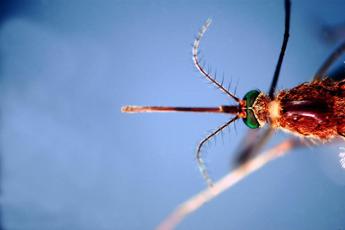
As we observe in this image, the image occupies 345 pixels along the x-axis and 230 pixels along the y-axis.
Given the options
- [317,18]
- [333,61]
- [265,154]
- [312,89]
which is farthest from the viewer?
[317,18]

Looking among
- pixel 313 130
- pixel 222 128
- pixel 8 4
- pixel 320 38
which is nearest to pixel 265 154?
pixel 313 130

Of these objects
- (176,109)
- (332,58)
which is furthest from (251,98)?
(332,58)

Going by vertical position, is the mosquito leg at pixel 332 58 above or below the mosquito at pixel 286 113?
above

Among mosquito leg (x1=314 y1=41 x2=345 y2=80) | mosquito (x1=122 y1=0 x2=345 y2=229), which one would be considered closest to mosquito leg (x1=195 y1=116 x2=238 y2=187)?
mosquito (x1=122 y1=0 x2=345 y2=229)

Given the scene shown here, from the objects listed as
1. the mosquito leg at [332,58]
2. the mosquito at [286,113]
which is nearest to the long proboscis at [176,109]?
the mosquito at [286,113]

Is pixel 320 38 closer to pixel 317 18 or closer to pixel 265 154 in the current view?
pixel 317 18

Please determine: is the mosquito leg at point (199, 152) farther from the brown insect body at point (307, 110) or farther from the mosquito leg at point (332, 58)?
the mosquito leg at point (332, 58)

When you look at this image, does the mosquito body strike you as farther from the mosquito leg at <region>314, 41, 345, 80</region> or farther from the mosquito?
the mosquito leg at <region>314, 41, 345, 80</region>
